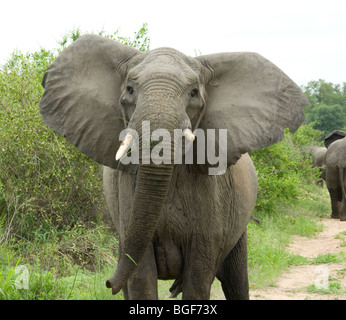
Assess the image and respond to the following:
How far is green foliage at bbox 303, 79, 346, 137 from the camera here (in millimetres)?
42625

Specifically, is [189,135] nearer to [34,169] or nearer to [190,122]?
[190,122]

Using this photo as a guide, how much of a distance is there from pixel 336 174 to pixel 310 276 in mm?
6947

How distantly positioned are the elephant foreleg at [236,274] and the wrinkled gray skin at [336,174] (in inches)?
370

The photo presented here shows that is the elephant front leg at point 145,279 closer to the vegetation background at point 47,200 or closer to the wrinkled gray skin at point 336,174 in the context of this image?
the vegetation background at point 47,200

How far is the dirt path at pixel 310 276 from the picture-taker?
6.28 metres

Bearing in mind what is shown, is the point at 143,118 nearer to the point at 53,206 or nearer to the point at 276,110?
the point at 276,110

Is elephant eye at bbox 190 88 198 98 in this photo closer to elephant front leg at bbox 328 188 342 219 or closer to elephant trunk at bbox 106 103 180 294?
elephant trunk at bbox 106 103 180 294

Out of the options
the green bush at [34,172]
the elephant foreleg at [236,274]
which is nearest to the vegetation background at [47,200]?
the green bush at [34,172]

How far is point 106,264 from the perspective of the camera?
6168mm

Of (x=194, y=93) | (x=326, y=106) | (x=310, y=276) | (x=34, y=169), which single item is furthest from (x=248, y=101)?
(x=326, y=106)

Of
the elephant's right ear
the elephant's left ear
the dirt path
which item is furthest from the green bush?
the elephant's left ear

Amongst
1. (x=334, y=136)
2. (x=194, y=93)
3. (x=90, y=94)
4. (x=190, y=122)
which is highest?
(x=334, y=136)

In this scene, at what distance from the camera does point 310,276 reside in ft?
24.1

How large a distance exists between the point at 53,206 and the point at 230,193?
3217 millimetres
